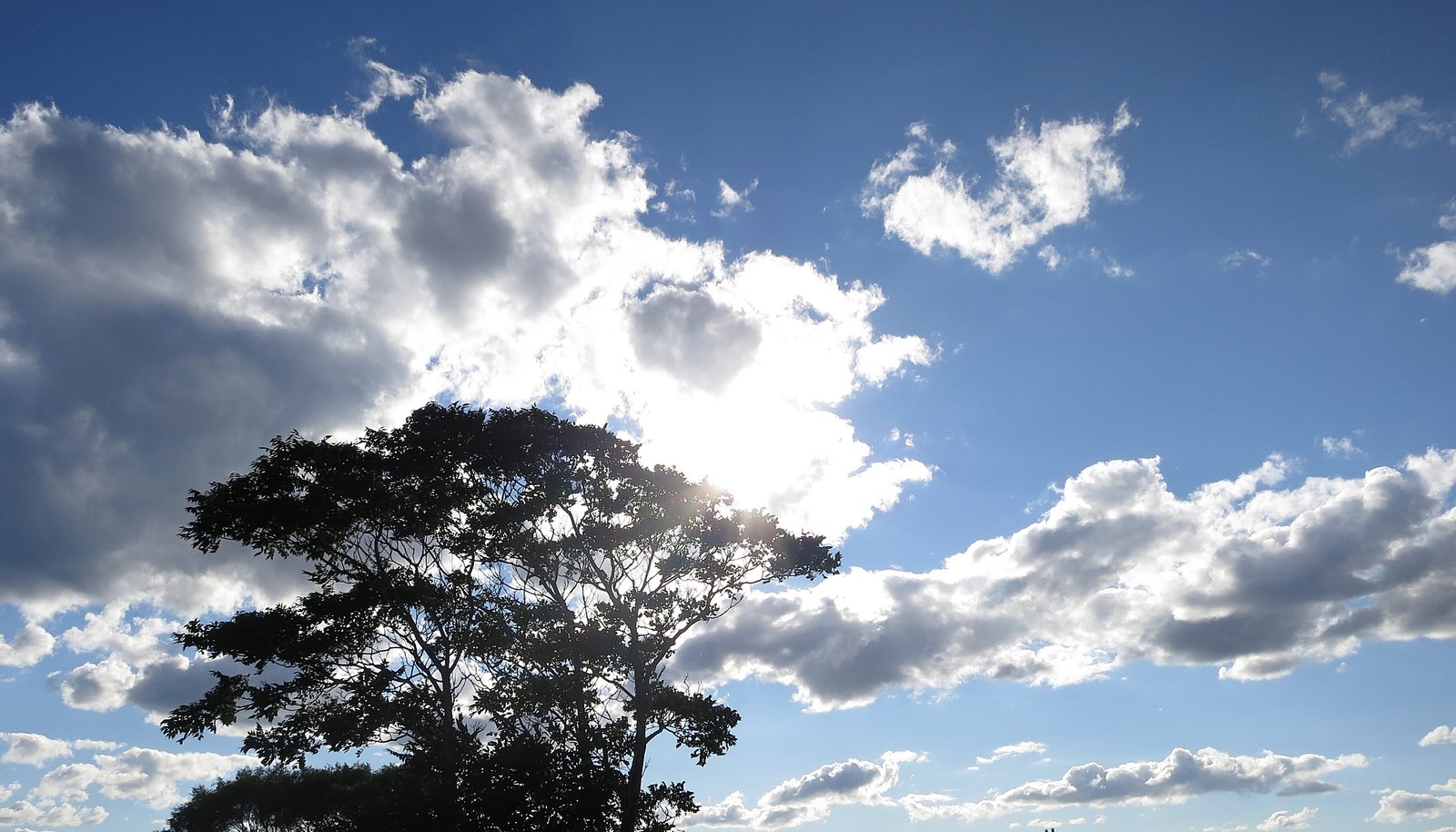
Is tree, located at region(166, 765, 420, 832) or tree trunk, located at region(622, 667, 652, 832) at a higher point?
tree, located at region(166, 765, 420, 832)

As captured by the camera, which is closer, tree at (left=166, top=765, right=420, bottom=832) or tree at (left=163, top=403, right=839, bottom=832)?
tree at (left=163, top=403, right=839, bottom=832)

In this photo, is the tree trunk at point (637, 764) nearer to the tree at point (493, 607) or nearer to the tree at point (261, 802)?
the tree at point (493, 607)

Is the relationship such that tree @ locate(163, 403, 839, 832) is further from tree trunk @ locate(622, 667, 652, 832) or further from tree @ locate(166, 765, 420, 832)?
tree @ locate(166, 765, 420, 832)

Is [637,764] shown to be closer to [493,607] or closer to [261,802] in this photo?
[493,607]

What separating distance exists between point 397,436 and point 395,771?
940 centimetres

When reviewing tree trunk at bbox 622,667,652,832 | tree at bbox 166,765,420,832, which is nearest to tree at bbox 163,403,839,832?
tree trunk at bbox 622,667,652,832

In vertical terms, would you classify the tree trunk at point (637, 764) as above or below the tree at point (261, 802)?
below

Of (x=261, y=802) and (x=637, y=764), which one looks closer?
(x=637, y=764)

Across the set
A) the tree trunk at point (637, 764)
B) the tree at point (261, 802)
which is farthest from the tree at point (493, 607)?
the tree at point (261, 802)

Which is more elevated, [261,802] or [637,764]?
[261,802]

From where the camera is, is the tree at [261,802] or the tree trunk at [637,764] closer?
the tree trunk at [637,764]

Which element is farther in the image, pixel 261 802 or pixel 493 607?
pixel 261 802

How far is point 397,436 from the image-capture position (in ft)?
81.9

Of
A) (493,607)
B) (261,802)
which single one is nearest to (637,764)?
(493,607)
